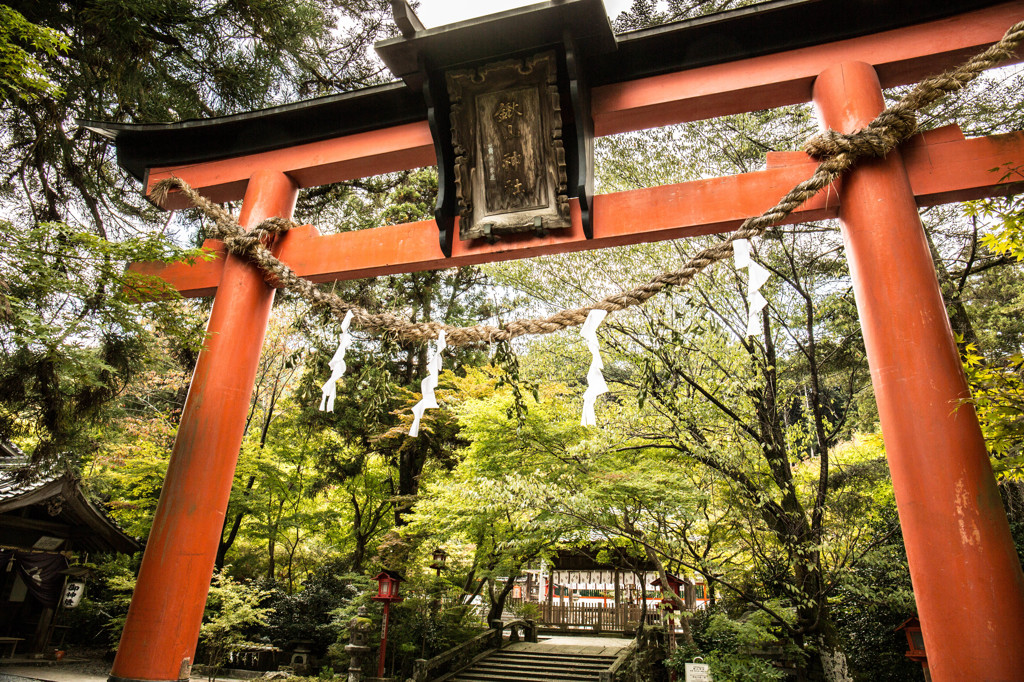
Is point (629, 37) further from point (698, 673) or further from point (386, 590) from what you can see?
point (386, 590)

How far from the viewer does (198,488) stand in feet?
11.7

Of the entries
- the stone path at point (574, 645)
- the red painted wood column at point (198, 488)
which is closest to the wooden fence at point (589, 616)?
the stone path at point (574, 645)

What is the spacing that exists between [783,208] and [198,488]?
3.82 metres

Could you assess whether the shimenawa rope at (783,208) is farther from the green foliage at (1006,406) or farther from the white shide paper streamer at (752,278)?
the green foliage at (1006,406)

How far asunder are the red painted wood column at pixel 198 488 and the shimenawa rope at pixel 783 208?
2.08 ft

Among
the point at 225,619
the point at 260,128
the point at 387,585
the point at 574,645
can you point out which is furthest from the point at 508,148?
the point at 574,645

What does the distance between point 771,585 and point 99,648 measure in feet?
46.8

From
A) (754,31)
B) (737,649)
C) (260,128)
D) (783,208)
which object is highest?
(260,128)

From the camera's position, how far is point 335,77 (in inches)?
253

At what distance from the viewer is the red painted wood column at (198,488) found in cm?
329

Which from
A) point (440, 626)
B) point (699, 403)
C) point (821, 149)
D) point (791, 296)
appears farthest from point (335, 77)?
point (440, 626)

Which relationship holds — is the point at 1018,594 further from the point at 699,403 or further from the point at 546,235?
the point at 699,403

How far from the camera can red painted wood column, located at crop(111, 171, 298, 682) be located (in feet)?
10.8

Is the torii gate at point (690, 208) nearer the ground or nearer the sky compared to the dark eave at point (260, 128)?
nearer the ground
